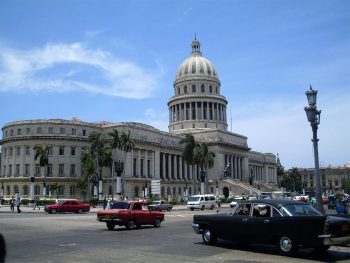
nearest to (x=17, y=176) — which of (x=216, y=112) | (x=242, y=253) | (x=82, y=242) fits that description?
(x=216, y=112)

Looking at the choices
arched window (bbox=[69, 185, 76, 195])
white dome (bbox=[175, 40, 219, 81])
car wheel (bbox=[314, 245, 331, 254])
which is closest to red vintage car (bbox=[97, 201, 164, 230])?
car wheel (bbox=[314, 245, 331, 254])

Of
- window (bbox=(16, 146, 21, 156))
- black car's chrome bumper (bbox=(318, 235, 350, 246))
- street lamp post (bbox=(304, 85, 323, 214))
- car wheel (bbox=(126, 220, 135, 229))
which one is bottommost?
car wheel (bbox=(126, 220, 135, 229))

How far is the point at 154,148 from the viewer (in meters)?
96.0

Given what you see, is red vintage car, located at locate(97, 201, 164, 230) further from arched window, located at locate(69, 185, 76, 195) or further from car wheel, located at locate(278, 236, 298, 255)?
arched window, located at locate(69, 185, 76, 195)

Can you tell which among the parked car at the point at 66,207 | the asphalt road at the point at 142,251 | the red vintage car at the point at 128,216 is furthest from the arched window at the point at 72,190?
the asphalt road at the point at 142,251

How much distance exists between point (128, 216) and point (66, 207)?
81.1 feet

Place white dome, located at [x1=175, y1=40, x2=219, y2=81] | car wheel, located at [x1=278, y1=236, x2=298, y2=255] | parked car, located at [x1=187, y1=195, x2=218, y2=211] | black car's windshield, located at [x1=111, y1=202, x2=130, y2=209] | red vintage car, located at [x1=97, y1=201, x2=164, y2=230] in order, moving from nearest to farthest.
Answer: car wheel, located at [x1=278, y1=236, x2=298, y2=255]
red vintage car, located at [x1=97, y1=201, x2=164, y2=230]
black car's windshield, located at [x1=111, y1=202, x2=130, y2=209]
parked car, located at [x1=187, y1=195, x2=218, y2=211]
white dome, located at [x1=175, y1=40, x2=219, y2=81]

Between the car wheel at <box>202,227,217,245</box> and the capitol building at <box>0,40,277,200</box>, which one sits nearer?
the car wheel at <box>202,227,217,245</box>

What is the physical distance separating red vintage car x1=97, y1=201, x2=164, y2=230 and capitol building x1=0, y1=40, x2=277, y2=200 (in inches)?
1898

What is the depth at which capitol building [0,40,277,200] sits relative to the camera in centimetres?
8519

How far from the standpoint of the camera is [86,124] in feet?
292

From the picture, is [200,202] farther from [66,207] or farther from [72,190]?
[72,190]

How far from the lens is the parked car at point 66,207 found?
4650 centimetres

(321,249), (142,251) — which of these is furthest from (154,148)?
(321,249)
